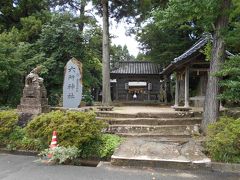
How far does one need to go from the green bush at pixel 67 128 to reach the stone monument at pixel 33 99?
2.51 meters

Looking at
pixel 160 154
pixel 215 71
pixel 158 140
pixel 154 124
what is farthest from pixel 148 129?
pixel 215 71

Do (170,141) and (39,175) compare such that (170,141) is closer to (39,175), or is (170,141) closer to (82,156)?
(82,156)

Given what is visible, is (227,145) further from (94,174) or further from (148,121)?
(148,121)

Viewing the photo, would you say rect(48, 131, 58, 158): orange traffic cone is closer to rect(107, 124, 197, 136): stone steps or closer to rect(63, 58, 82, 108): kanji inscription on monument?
rect(107, 124, 197, 136): stone steps

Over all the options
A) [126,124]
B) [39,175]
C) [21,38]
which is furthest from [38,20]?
Answer: [39,175]

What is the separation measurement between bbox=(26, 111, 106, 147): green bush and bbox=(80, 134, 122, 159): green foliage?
0.24m

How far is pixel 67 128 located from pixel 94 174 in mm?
1866

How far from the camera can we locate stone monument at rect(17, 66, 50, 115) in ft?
33.9

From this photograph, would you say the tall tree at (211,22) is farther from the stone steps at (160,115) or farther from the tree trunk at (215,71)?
the stone steps at (160,115)

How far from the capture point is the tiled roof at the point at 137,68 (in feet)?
84.9

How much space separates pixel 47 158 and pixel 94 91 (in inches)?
879

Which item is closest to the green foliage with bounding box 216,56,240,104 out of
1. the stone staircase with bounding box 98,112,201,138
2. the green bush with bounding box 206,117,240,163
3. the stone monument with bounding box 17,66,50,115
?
the green bush with bounding box 206,117,240,163

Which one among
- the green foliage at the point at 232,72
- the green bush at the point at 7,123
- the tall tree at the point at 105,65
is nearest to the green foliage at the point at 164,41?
the tall tree at the point at 105,65

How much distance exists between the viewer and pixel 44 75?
52.7 feet
